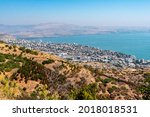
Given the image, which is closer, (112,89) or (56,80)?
(56,80)

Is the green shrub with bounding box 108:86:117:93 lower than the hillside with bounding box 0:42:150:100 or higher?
lower

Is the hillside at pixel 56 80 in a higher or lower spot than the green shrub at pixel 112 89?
higher

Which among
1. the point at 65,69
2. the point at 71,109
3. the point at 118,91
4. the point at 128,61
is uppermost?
the point at 71,109

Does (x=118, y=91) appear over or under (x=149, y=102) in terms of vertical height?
under

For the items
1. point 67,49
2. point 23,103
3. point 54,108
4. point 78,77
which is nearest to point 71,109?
point 54,108

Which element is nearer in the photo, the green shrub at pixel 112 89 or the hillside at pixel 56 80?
the hillside at pixel 56 80

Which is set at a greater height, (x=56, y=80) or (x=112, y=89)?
(x=56, y=80)

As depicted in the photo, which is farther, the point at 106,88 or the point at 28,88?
the point at 106,88

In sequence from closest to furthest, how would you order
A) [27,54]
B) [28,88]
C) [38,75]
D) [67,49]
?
[28,88] < [38,75] < [27,54] < [67,49]

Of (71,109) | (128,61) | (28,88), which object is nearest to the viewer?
(71,109)

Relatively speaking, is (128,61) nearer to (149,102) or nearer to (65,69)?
(65,69)

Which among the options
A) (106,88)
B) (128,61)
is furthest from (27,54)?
(128,61)
